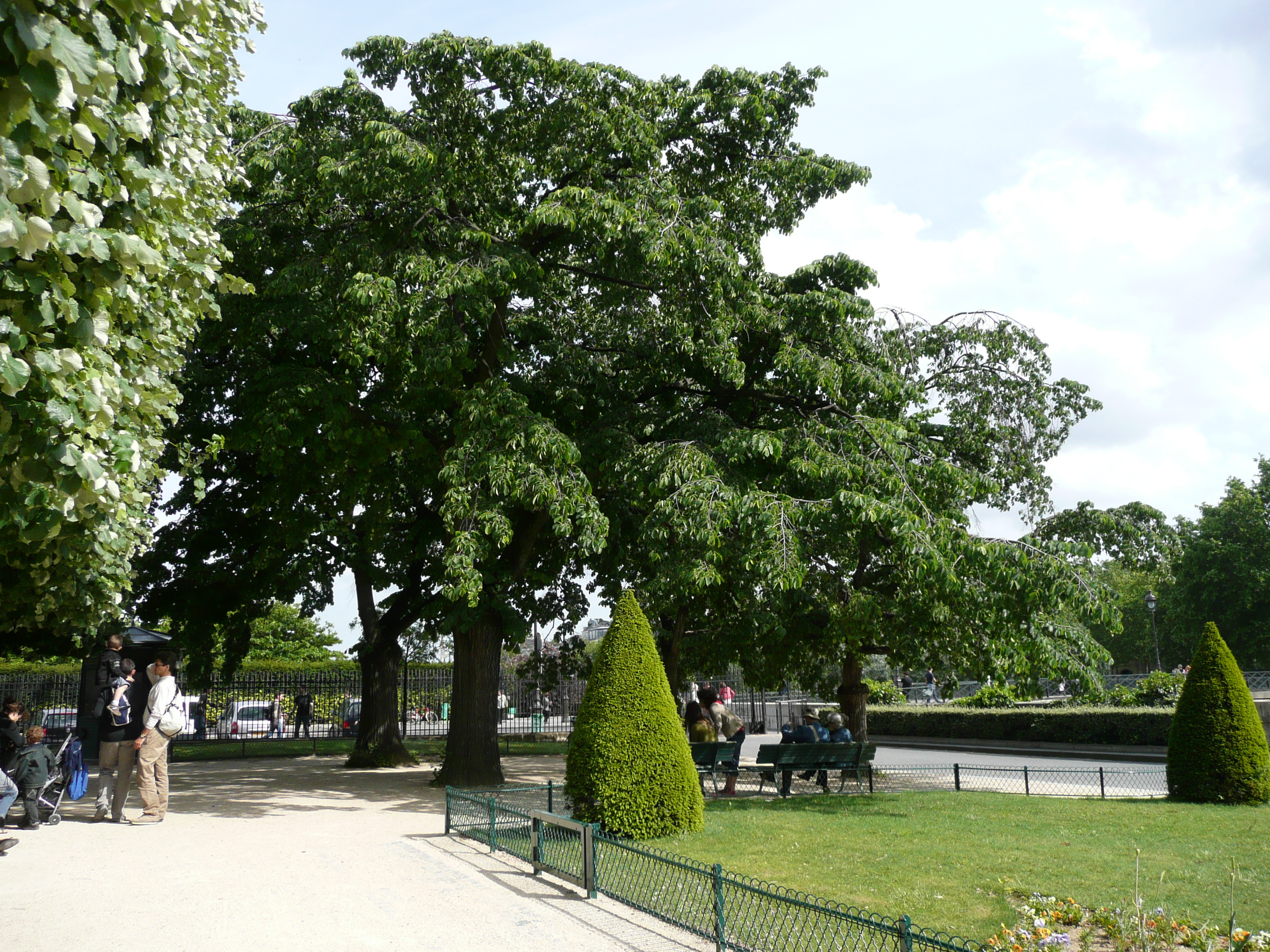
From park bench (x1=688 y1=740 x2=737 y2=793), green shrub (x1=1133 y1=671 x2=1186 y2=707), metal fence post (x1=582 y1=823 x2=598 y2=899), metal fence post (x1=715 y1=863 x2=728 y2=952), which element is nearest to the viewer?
metal fence post (x1=715 y1=863 x2=728 y2=952)

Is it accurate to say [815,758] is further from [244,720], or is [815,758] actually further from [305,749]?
[244,720]

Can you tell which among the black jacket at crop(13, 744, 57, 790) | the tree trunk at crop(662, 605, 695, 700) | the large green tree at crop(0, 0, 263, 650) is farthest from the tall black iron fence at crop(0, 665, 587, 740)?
the large green tree at crop(0, 0, 263, 650)

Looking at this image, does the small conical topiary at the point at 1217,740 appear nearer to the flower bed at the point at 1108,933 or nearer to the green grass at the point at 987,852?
the green grass at the point at 987,852

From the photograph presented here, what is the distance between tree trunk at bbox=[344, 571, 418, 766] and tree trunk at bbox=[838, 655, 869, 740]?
9.27 metres

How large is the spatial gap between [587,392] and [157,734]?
856 centimetres

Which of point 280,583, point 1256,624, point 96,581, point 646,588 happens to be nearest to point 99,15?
point 96,581

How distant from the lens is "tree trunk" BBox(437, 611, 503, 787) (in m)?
15.9

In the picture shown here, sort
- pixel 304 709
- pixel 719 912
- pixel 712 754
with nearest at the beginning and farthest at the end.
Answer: pixel 719 912
pixel 712 754
pixel 304 709

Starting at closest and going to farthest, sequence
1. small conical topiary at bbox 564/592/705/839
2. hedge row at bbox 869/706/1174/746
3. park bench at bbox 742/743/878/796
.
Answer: small conical topiary at bbox 564/592/705/839
park bench at bbox 742/743/878/796
hedge row at bbox 869/706/1174/746

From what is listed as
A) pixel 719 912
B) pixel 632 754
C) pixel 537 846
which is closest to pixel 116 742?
pixel 537 846

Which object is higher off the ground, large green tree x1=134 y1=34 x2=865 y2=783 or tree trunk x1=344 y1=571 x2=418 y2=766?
large green tree x1=134 y1=34 x2=865 y2=783

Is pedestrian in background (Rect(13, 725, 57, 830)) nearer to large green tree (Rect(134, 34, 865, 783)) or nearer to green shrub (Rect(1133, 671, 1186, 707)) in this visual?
large green tree (Rect(134, 34, 865, 783))

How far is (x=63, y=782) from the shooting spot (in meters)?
12.2

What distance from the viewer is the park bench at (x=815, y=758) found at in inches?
593
